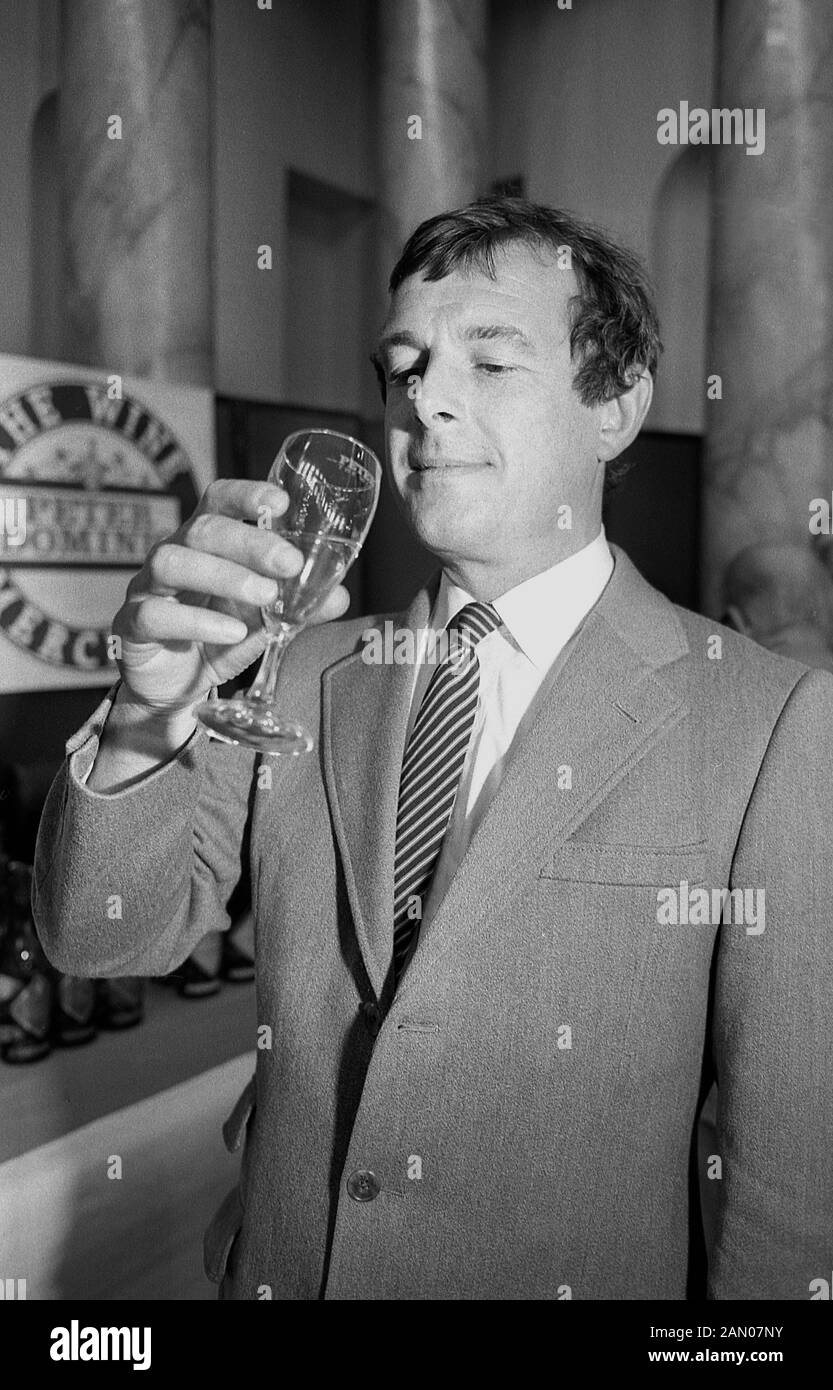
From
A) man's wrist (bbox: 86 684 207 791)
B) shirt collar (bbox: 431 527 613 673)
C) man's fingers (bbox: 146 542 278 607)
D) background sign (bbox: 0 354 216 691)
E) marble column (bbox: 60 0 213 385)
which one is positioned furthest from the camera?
marble column (bbox: 60 0 213 385)

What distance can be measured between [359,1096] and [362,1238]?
0.15m

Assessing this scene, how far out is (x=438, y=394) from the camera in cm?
133

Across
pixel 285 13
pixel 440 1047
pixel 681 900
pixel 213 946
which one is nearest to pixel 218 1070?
pixel 213 946

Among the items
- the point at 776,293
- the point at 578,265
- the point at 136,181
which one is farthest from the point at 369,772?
the point at 776,293

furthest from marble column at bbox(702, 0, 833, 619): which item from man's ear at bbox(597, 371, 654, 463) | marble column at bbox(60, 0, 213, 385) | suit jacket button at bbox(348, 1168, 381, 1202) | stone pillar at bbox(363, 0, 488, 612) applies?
suit jacket button at bbox(348, 1168, 381, 1202)

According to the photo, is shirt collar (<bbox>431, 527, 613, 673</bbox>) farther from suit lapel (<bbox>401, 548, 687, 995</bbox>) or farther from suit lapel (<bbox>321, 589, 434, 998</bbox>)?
suit lapel (<bbox>321, 589, 434, 998</bbox>)

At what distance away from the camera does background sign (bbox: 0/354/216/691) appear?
113 inches

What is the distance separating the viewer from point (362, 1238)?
1243mm

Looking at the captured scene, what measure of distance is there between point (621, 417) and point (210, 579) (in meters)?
0.72

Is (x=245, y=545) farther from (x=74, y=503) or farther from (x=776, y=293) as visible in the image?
(x=776, y=293)

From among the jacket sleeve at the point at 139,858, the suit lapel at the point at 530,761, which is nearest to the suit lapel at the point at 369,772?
the suit lapel at the point at 530,761

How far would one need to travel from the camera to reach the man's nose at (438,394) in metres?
1.32

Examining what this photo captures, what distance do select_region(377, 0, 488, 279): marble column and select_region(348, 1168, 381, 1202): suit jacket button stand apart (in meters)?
3.80
